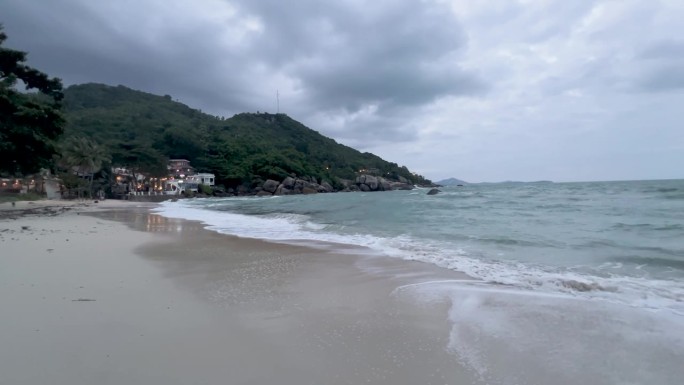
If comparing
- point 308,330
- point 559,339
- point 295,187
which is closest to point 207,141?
point 295,187

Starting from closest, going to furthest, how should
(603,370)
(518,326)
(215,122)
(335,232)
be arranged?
1. (603,370)
2. (518,326)
3. (335,232)
4. (215,122)

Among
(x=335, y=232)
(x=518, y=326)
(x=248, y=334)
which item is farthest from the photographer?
(x=335, y=232)

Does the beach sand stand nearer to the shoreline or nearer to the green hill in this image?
the shoreline

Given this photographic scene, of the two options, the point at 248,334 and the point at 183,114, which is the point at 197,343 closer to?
the point at 248,334

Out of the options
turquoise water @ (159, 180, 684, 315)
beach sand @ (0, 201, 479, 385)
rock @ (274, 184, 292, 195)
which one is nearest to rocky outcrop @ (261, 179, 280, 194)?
rock @ (274, 184, 292, 195)

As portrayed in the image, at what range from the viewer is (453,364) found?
288 cm

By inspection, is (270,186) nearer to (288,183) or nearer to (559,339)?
(288,183)

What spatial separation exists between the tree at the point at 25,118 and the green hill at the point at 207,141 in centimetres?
2781

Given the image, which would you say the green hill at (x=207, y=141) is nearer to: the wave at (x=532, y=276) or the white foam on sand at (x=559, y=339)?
the wave at (x=532, y=276)

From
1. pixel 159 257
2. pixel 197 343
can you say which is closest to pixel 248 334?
pixel 197 343

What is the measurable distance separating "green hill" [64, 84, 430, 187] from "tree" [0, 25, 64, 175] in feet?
91.3

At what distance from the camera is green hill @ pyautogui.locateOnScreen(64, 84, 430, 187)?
69.9 m

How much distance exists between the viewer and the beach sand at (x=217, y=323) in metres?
2.65

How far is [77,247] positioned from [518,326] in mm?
8984
